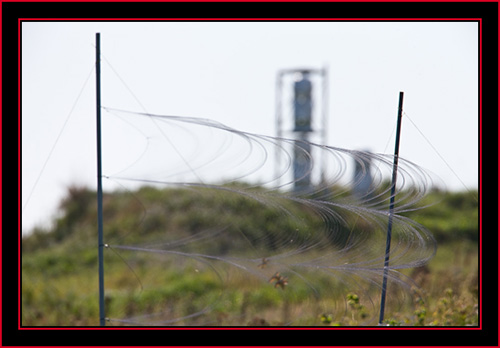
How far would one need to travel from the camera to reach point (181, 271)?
1000cm

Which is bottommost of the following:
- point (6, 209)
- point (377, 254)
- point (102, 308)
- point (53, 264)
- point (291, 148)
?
point (53, 264)

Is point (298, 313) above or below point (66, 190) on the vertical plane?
below

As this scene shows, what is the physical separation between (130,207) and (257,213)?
17.5 feet

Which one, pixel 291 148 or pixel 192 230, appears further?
pixel 192 230

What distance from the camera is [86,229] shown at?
13609 mm

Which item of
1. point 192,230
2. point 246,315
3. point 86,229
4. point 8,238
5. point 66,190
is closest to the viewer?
point 8,238

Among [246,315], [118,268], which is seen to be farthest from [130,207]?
[246,315]

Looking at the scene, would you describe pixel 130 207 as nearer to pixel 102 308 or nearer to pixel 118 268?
pixel 118 268

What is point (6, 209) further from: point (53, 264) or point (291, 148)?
point (53, 264)

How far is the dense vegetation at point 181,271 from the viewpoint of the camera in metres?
5.23

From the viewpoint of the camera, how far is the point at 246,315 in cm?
694

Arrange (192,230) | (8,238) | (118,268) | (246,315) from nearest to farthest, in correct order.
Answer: (8,238) < (246,315) < (118,268) < (192,230)

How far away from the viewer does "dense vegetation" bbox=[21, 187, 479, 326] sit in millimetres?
5227

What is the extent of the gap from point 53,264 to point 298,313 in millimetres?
7566
